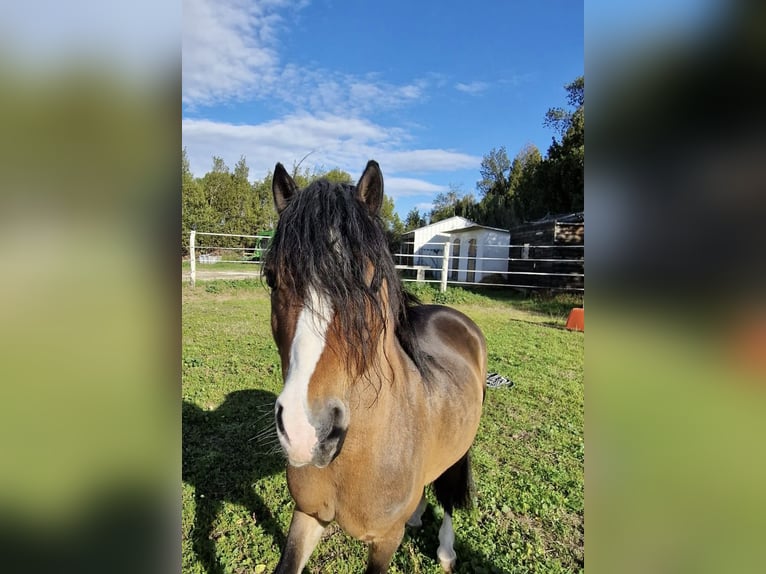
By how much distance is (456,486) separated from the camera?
3.03 metres

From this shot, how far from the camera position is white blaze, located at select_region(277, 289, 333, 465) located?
1274 millimetres

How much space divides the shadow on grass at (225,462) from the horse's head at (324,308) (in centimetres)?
150

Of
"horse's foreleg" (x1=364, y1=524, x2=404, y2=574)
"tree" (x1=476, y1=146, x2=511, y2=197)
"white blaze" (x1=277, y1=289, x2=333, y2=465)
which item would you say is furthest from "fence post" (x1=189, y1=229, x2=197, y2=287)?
"tree" (x1=476, y1=146, x2=511, y2=197)

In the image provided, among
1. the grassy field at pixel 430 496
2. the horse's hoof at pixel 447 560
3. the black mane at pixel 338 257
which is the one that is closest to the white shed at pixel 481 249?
the grassy field at pixel 430 496

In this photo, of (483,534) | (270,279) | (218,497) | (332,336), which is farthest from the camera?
(218,497)

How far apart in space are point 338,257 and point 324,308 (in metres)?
0.19

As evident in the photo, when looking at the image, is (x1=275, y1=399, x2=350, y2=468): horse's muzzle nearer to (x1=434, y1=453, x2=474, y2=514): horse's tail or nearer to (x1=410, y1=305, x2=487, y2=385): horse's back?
(x1=410, y1=305, x2=487, y2=385): horse's back

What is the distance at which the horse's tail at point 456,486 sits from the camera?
2.95 metres

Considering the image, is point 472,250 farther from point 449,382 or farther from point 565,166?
point 449,382

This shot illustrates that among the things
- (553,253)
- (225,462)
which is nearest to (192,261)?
(225,462)
